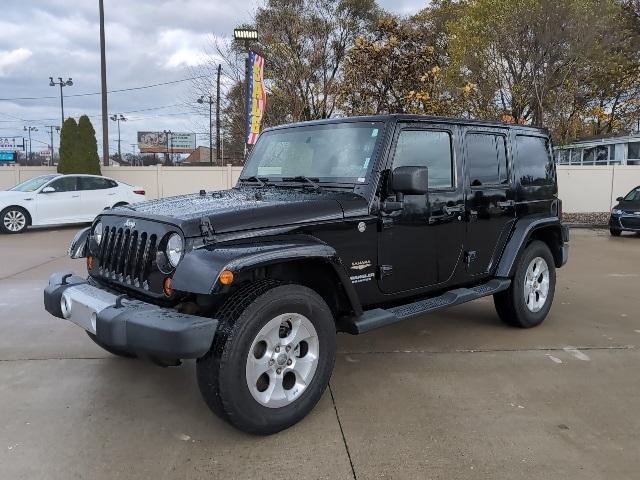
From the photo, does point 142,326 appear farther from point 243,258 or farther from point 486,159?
point 486,159

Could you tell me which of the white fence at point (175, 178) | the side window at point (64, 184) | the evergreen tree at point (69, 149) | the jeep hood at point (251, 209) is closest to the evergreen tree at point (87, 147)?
the evergreen tree at point (69, 149)

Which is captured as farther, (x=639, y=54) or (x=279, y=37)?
(x=639, y=54)

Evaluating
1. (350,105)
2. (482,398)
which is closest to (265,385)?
(482,398)

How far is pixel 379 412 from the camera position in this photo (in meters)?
3.51

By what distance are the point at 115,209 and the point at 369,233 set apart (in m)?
1.76

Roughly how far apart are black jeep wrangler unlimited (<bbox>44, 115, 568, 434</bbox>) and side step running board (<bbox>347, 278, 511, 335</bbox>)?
0.01 m

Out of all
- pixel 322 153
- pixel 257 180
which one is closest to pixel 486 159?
pixel 322 153

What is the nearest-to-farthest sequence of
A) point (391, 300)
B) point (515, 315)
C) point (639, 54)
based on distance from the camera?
1. point (391, 300)
2. point (515, 315)
3. point (639, 54)

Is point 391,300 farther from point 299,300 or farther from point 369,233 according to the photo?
point 299,300

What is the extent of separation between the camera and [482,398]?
372 cm

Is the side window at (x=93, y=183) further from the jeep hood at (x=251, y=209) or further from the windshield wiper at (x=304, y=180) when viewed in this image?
the windshield wiper at (x=304, y=180)

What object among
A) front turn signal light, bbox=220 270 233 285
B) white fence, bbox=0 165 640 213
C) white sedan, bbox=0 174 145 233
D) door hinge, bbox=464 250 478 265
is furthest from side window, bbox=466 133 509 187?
white fence, bbox=0 165 640 213

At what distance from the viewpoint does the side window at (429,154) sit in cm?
402

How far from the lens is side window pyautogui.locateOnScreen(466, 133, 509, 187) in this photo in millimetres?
4609
